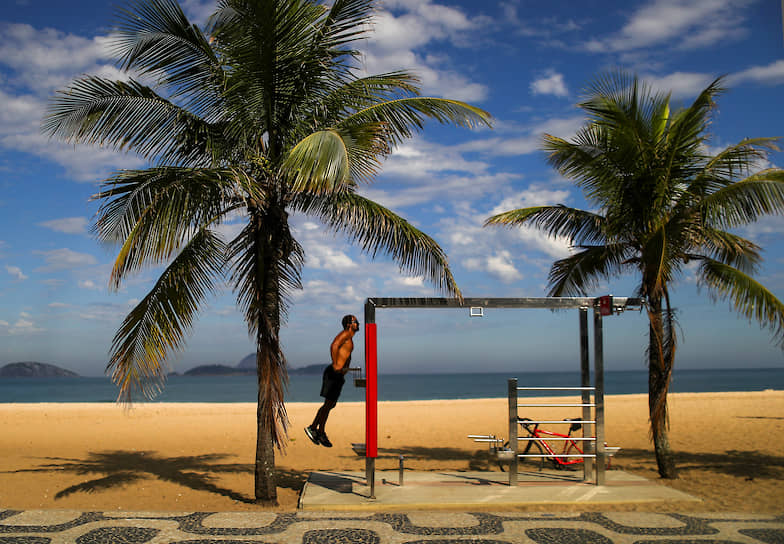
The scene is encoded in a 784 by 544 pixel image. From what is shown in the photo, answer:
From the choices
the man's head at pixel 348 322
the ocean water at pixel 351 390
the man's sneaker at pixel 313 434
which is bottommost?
the ocean water at pixel 351 390

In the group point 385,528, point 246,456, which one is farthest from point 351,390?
point 385,528

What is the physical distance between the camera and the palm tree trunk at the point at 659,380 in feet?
32.3

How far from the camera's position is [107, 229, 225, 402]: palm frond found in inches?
319

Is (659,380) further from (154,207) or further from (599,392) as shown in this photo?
(154,207)

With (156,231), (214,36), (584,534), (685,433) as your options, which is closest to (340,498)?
(584,534)

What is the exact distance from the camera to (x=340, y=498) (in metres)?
8.33

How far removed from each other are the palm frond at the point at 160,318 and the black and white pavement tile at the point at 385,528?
158 cm

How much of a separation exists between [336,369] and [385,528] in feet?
8.12

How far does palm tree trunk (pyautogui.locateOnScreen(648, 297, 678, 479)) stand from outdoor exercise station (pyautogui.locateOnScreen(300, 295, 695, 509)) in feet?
2.21

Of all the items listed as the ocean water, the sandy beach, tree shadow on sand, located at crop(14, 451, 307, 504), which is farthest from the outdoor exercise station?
the ocean water

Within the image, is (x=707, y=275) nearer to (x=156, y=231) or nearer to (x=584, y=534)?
(x=584, y=534)

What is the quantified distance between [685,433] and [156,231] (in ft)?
46.9

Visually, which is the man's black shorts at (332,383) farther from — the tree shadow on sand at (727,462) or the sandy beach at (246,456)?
the tree shadow on sand at (727,462)

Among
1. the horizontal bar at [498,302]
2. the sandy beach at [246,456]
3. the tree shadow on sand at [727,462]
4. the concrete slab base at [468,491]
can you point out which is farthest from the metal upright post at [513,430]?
the tree shadow on sand at [727,462]
